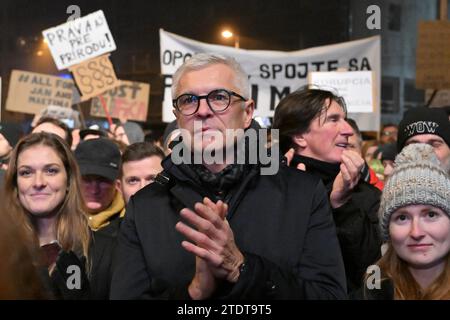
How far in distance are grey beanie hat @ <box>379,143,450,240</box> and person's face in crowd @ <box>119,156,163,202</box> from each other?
1278mm

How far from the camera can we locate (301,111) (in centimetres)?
309

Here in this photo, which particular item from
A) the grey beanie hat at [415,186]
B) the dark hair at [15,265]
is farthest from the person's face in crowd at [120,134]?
the dark hair at [15,265]

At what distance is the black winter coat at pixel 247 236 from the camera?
1995 millimetres

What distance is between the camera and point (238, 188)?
80.7 inches

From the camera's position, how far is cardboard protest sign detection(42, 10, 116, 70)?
6199 mm

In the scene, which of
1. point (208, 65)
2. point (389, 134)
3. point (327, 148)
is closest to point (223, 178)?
point (208, 65)

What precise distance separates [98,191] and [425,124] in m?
1.60

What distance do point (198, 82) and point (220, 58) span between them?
12cm

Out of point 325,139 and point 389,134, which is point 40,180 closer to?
point 325,139

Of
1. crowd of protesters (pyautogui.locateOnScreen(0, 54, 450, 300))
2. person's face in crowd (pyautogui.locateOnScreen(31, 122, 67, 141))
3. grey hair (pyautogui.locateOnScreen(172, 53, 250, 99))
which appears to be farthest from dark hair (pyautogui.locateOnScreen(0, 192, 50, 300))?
person's face in crowd (pyautogui.locateOnScreen(31, 122, 67, 141))

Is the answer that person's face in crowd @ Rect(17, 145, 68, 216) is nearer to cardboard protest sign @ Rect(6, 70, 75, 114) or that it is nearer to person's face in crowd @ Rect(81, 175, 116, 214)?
person's face in crowd @ Rect(81, 175, 116, 214)
